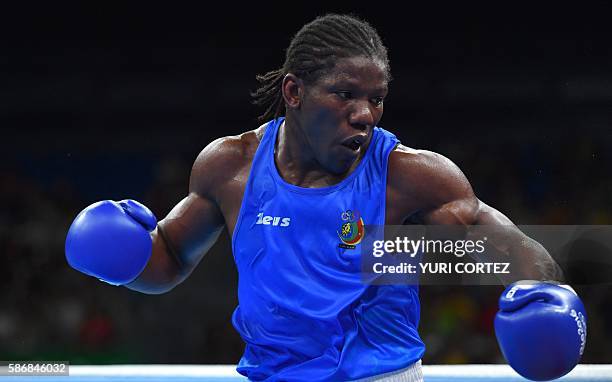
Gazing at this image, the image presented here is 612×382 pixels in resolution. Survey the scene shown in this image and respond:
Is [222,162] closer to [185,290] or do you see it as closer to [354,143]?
[354,143]

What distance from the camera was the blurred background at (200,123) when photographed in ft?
14.9

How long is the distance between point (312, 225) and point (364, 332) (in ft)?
0.86

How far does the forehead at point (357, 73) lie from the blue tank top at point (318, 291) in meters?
0.17

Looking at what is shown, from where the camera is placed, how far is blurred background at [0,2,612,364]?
4539mm

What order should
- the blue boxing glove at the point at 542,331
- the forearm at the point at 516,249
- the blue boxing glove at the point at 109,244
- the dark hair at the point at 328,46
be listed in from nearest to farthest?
the blue boxing glove at the point at 542,331 → the forearm at the point at 516,249 → the dark hair at the point at 328,46 → the blue boxing glove at the point at 109,244

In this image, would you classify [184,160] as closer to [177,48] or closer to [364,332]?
[177,48]

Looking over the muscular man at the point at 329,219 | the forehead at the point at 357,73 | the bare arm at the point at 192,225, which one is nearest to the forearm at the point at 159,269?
the bare arm at the point at 192,225

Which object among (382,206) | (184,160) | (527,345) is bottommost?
(184,160)

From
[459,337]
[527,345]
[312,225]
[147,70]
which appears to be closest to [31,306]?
[147,70]

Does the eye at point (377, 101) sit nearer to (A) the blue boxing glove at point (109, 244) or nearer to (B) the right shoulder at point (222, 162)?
(B) the right shoulder at point (222, 162)

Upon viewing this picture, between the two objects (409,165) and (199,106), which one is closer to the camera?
(409,165)

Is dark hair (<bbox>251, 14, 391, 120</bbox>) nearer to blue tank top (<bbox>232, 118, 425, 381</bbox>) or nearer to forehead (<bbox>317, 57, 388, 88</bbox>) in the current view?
forehead (<bbox>317, 57, 388, 88</bbox>)

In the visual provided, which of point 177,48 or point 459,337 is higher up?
point 177,48

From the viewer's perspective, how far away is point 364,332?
1.90m
